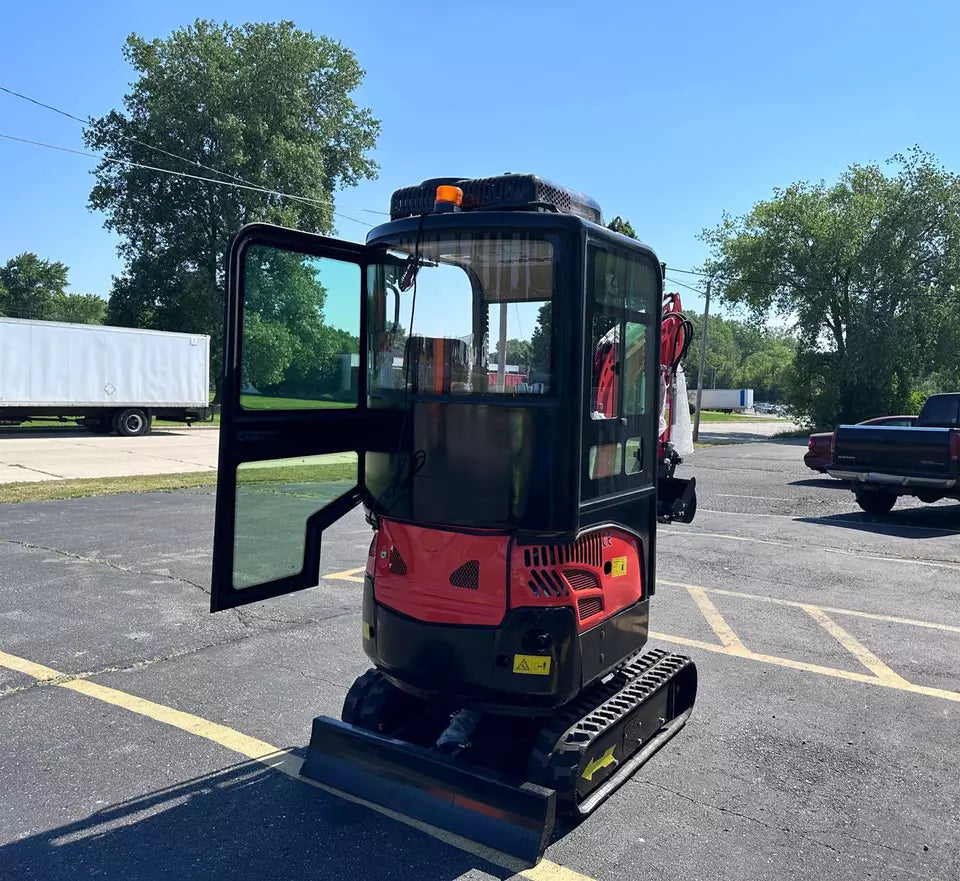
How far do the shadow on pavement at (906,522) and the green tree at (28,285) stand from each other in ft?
248

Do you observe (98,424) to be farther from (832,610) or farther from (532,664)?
(532,664)

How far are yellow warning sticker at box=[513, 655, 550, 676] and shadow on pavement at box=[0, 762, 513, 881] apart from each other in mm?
771

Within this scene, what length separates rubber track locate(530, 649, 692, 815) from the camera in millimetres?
3518

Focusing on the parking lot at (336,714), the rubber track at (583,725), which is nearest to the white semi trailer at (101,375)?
the parking lot at (336,714)

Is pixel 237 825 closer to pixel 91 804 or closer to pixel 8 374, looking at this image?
pixel 91 804

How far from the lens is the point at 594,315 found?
12.0 feet

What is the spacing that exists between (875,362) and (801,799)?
3948 centimetres

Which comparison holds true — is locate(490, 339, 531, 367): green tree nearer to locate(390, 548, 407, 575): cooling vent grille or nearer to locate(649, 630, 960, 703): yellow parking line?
locate(390, 548, 407, 575): cooling vent grille

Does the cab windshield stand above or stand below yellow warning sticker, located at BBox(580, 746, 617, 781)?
above

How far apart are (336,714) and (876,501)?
37.2 feet

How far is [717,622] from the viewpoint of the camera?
7090 millimetres

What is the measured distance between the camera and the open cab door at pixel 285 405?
3.59m

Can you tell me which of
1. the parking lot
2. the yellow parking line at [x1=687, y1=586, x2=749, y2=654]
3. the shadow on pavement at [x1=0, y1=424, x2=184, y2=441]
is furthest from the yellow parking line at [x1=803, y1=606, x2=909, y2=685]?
the shadow on pavement at [x1=0, y1=424, x2=184, y2=441]

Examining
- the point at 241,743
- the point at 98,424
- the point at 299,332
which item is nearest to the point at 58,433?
the point at 98,424
